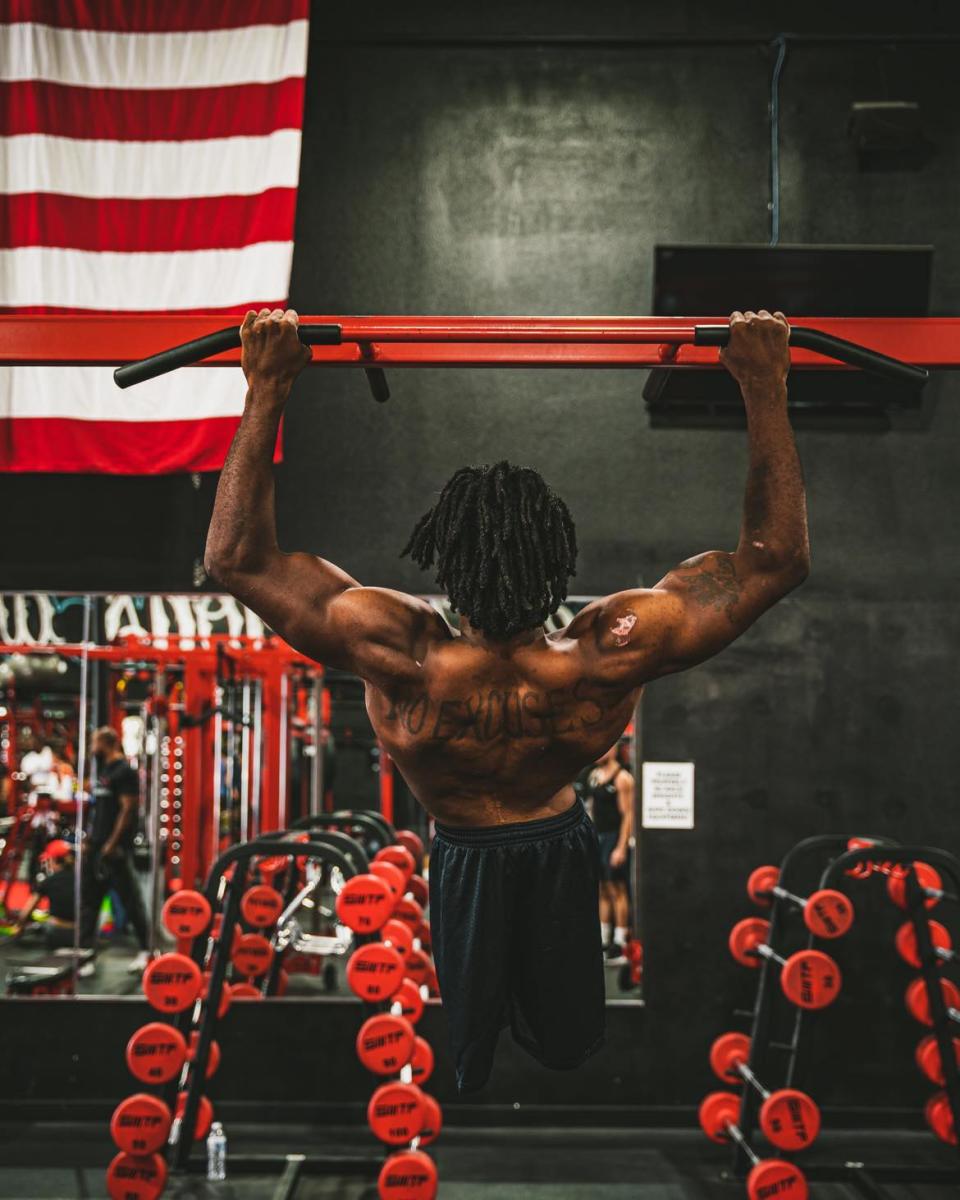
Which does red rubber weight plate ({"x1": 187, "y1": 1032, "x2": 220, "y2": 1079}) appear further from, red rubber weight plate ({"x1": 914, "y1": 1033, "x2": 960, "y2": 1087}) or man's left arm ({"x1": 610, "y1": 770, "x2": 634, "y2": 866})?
red rubber weight plate ({"x1": 914, "y1": 1033, "x2": 960, "y2": 1087})

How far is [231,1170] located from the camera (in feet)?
14.7

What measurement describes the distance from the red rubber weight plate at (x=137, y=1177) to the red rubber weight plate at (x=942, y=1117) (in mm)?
2877

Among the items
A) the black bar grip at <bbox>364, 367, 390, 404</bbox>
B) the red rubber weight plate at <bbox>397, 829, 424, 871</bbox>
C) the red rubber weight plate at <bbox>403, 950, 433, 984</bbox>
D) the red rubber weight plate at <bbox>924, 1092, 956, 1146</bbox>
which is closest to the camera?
the black bar grip at <bbox>364, 367, 390, 404</bbox>

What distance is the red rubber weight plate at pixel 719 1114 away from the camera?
184 inches

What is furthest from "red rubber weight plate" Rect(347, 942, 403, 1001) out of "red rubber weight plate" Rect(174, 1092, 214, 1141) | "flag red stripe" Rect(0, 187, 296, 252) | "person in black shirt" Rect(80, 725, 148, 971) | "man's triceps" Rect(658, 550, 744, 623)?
"flag red stripe" Rect(0, 187, 296, 252)

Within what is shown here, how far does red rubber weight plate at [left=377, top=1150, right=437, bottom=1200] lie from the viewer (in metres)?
3.64

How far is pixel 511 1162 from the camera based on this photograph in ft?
15.7

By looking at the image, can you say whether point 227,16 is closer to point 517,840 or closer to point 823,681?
point 823,681

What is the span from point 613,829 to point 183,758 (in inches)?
100

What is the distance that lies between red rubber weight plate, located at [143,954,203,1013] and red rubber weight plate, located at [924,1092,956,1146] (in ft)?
9.35

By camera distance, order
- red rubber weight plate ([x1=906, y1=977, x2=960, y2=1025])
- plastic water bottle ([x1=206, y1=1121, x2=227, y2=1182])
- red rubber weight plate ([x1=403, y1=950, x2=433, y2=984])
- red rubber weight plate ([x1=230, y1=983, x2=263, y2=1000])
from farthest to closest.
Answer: red rubber weight plate ([x1=230, y1=983, x2=263, y2=1000]), red rubber weight plate ([x1=403, y1=950, x2=433, y2=984]), plastic water bottle ([x1=206, y1=1121, x2=227, y2=1182]), red rubber weight plate ([x1=906, y1=977, x2=960, y2=1025])

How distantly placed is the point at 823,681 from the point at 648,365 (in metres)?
3.71

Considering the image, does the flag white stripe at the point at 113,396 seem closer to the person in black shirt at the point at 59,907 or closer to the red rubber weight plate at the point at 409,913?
the red rubber weight plate at the point at 409,913

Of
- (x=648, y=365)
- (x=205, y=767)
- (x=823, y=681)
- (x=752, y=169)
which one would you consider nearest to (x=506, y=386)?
(x=752, y=169)
